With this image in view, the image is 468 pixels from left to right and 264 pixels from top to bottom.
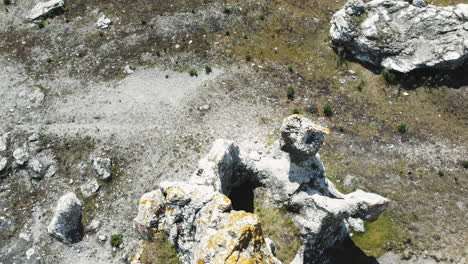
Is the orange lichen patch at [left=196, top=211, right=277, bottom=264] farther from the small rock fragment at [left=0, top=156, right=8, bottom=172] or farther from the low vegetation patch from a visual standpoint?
the small rock fragment at [left=0, top=156, right=8, bottom=172]

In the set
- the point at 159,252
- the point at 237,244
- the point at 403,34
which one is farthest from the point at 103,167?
the point at 403,34

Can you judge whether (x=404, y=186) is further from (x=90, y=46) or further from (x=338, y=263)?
(x=90, y=46)

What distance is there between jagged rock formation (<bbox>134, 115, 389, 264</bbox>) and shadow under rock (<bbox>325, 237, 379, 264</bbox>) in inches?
32.1

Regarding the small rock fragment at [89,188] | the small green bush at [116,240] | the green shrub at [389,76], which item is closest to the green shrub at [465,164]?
the green shrub at [389,76]

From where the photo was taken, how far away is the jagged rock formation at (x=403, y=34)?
38281 millimetres

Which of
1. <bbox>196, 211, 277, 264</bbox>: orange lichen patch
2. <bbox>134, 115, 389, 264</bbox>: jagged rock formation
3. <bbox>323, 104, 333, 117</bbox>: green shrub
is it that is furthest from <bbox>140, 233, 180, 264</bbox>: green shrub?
<bbox>323, 104, 333, 117</bbox>: green shrub

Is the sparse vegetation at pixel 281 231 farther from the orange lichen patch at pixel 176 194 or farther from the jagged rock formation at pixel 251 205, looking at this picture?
the orange lichen patch at pixel 176 194

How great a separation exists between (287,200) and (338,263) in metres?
6.76

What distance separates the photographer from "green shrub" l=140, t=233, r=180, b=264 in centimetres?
2036

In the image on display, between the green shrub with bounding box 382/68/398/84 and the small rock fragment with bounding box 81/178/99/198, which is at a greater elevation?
the green shrub with bounding box 382/68/398/84

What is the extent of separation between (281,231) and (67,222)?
1788 cm

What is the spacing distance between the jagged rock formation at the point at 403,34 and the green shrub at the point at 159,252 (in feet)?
102

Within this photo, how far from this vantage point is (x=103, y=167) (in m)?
32.7

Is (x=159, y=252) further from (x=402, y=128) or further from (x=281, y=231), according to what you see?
(x=402, y=128)
